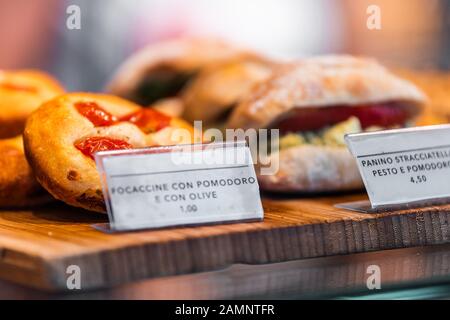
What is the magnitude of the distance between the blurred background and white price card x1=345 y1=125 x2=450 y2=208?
204cm

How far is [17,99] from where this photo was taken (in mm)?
1959

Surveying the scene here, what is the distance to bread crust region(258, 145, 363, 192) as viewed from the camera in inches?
73.9

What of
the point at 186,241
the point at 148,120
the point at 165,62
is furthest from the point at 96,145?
the point at 165,62

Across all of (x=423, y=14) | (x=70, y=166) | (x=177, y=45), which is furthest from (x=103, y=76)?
(x=70, y=166)

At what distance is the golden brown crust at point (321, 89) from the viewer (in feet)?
6.18

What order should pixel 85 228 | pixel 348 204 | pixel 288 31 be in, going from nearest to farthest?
pixel 85 228 → pixel 348 204 → pixel 288 31

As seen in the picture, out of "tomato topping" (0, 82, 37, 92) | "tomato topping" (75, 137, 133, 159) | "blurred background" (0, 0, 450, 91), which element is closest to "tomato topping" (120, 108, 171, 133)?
"tomato topping" (75, 137, 133, 159)

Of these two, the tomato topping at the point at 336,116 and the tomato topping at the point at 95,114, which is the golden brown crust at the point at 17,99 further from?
the tomato topping at the point at 336,116

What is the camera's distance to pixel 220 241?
133 centimetres

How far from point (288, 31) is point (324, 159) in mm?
2215

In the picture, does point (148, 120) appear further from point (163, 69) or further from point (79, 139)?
point (163, 69)

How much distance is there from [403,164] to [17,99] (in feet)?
3.25

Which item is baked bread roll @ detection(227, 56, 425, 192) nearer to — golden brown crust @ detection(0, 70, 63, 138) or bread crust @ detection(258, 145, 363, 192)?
bread crust @ detection(258, 145, 363, 192)
